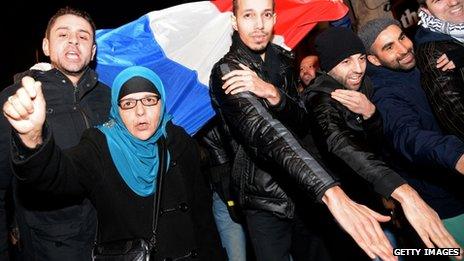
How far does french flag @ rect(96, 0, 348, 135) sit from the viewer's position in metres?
3.54

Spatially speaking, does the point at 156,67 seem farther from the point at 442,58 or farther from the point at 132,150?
the point at 442,58

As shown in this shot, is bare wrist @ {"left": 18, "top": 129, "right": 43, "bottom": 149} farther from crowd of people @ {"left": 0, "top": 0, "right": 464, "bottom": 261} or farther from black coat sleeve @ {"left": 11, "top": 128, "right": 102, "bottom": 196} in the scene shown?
crowd of people @ {"left": 0, "top": 0, "right": 464, "bottom": 261}

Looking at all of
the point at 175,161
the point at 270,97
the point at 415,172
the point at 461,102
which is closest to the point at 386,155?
the point at 415,172

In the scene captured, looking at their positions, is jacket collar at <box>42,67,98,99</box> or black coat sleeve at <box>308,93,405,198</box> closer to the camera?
black coat sleeve at <box>308,93,405,198</box>

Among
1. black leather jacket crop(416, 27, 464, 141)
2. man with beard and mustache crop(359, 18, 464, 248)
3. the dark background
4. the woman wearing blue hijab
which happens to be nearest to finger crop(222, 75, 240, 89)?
the woman wearing blue hijab

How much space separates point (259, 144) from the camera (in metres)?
2.29

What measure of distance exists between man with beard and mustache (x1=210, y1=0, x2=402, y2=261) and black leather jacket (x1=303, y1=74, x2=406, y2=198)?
0.21 meters

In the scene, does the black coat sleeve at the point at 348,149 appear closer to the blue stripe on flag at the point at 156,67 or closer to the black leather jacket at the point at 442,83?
the black leather jacket at the point at 442,83

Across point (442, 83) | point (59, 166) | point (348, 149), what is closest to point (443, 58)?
point (442, 83)

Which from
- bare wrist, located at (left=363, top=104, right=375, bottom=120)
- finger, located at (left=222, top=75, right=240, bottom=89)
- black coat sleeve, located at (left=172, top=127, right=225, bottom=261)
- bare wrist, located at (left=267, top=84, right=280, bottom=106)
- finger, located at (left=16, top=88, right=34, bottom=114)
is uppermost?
finger, located at (left=16, top=88, right=34, bottom=114)

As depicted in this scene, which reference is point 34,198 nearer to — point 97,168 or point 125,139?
point 97,168

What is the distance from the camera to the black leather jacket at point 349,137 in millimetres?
Result: 2020

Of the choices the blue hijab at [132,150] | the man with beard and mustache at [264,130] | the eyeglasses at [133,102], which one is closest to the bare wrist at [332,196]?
the man with beard and mustache at [264,130]

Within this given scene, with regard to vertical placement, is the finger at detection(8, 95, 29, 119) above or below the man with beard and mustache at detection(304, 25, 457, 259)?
above
